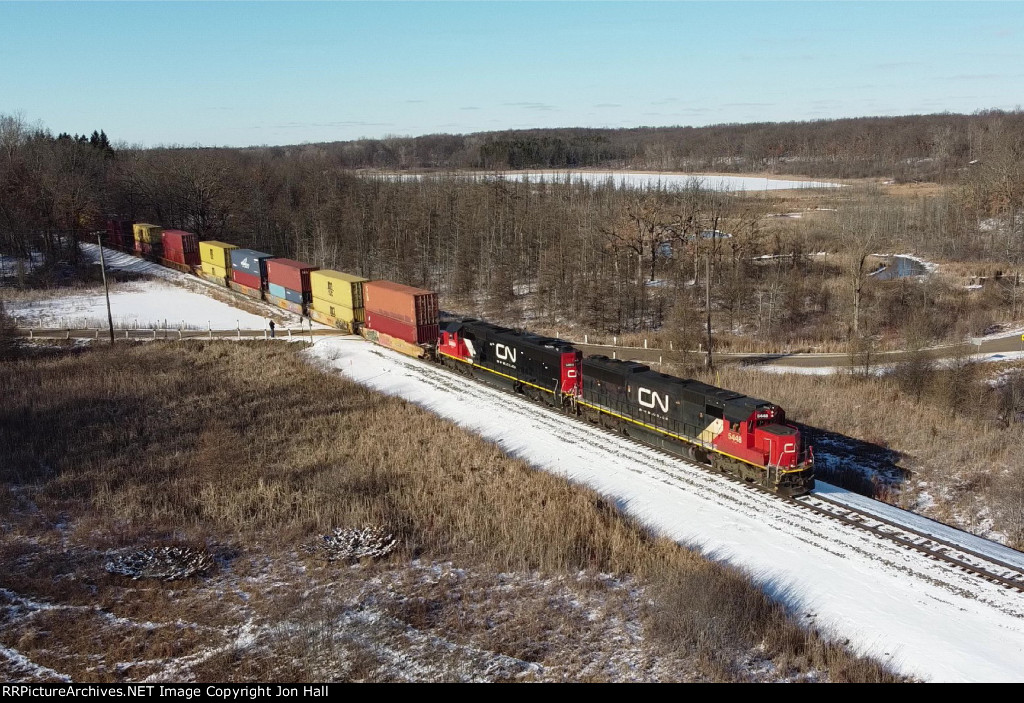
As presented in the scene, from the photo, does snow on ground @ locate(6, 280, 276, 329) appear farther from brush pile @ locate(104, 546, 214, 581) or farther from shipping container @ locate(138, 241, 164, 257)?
brush pile @ locate(104, 546, 214, 581)

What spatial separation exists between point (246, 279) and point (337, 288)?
16164mm

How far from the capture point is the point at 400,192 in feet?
301

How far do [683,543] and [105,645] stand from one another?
52.7 feet

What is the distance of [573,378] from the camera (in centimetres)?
3250

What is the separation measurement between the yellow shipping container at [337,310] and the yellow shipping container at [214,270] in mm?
15891

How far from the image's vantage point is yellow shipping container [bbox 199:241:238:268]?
207ft

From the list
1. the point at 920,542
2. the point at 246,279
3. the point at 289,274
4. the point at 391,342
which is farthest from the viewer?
the point at 246,279

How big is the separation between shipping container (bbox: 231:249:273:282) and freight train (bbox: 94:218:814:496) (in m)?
0.17

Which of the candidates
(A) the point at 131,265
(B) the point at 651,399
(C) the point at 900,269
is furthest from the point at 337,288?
(C) the point at 900,269

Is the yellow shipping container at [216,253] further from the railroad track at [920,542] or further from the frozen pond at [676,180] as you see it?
the frozen pond at [676,180]

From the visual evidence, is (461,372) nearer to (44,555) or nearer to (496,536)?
(496,536)

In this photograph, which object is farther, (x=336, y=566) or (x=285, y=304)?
(x=285, y=304)

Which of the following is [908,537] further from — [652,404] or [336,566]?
[336,566]

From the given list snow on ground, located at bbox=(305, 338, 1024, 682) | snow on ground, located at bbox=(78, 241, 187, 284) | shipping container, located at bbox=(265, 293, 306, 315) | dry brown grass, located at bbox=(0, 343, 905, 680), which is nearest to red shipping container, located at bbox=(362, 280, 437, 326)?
dry brown grass, located at bbox=(0, 343, 905, 680)
